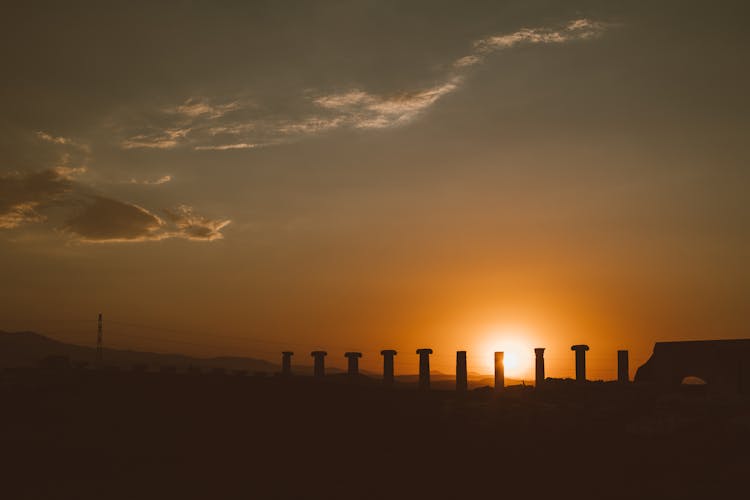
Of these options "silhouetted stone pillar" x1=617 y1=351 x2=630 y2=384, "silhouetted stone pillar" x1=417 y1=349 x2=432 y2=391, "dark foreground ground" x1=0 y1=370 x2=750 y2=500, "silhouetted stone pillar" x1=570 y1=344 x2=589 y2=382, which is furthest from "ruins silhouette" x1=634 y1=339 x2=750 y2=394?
"silhouetted stone pillar" x1=417 y1=349 x2=432 y2=391

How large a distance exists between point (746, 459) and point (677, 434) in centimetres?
239

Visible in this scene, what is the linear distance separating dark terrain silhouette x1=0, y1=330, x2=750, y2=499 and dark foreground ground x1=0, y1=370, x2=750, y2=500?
0.06 meters

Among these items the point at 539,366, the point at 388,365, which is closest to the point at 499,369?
the point at 539,366

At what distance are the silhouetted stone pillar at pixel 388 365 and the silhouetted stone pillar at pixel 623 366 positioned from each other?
10817 millimetres

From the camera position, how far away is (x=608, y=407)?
23.7 m

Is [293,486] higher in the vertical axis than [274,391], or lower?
lower

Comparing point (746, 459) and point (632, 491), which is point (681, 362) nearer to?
point (746, 459)

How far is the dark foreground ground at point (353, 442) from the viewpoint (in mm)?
18641

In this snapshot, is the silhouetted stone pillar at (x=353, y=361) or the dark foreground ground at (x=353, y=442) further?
the silhouetted stone pillar at (x=353, y=361)

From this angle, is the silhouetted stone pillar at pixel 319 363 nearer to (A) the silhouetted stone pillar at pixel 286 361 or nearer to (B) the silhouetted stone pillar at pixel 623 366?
(A) the silhouetted stone pillar at pixel 286 361

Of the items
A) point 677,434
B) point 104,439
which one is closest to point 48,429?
point 104,439

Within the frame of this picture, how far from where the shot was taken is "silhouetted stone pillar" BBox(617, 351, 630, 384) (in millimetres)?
33656

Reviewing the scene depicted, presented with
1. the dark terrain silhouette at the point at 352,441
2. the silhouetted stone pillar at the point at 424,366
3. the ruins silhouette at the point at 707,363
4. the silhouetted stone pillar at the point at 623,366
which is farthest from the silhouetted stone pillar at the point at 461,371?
the ruins silhouette at the point at 707,363

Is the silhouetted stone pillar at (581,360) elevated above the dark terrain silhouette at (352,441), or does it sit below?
above
